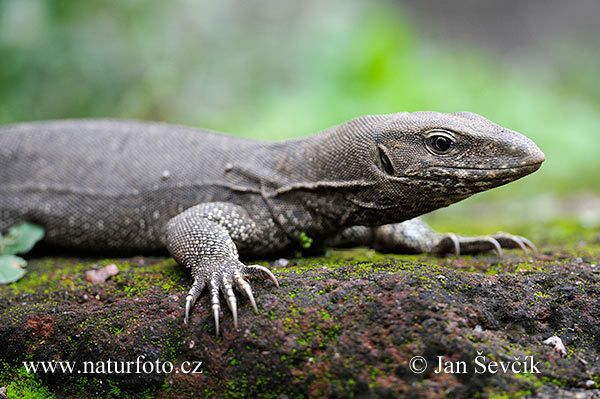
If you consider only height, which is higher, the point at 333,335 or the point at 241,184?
the point at 241,184

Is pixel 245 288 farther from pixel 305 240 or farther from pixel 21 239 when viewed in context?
pixel 21 239

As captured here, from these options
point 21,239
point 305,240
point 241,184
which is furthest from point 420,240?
point 21,239

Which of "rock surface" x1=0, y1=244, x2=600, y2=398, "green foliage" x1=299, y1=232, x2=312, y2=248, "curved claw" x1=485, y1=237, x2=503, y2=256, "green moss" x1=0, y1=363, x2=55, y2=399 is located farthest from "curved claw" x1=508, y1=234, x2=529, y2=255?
"green moss" x1=0, y1=363, x2=55, y2=399

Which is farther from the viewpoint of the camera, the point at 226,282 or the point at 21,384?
the point at 21,384

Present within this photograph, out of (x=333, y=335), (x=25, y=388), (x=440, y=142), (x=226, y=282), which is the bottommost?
(x=25, y=388)

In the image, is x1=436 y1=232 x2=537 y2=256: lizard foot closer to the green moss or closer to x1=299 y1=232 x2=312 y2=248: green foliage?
x1=299 y1=232 x2=312 y2=248: green foliage

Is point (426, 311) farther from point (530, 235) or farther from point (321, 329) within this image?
point (530, 235)

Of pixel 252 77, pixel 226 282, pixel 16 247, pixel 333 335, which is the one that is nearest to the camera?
pixel 333 335
